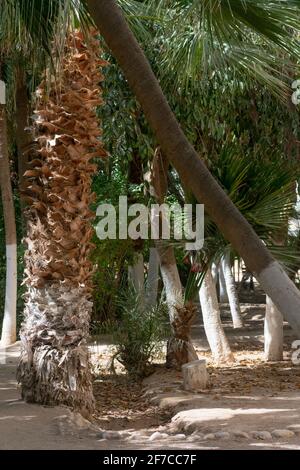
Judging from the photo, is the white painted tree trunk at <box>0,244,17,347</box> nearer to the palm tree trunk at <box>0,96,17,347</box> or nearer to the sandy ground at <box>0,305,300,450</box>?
the palm tree trunk at <box>0,96,17,347</box>

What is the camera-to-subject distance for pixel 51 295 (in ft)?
27.1

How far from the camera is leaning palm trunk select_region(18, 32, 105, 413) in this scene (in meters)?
8.08

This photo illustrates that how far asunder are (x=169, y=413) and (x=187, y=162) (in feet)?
18.7

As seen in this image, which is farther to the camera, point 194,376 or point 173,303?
point 173,303

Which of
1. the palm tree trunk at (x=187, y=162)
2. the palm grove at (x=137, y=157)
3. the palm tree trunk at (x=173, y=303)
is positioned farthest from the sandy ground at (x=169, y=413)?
the palm tree trunk at (x=187, y=162)

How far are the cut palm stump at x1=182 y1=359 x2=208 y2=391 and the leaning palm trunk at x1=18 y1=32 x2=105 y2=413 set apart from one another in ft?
6.80

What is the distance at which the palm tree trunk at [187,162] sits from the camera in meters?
3.59

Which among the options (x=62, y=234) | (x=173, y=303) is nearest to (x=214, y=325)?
(x=173, y=303)

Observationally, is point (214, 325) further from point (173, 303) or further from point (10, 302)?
point (10, 302)

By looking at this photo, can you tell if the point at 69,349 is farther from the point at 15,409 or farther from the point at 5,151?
the point at 5,151

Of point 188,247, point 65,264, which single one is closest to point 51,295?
point 65,264

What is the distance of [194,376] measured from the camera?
10203 millimetres

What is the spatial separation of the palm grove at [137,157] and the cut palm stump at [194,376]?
1.12m

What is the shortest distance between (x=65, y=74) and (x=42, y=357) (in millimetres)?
2804
